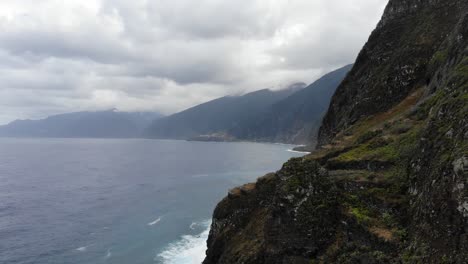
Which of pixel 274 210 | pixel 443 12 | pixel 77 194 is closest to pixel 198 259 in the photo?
pixel 274 210

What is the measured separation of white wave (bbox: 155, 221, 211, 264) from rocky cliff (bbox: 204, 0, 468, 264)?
2092cm

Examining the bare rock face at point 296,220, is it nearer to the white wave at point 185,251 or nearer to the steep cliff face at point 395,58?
the white wave at point 185,251

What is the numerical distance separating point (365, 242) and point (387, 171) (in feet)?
23.4

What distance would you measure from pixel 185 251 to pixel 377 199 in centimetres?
4707

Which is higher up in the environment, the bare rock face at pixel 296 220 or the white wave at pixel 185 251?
the bare rock face at pixel 296 220

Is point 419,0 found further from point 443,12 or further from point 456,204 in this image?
point 456,204

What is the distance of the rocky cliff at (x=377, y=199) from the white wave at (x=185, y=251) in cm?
2092

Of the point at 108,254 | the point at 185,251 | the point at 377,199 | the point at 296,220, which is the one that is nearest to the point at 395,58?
the point at 377,199

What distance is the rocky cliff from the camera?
49.9 ft

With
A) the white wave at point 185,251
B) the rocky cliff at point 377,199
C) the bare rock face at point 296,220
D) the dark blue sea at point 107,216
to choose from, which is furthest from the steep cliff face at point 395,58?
the dark blue sea at point 107,216

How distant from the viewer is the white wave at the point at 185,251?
5759 cm

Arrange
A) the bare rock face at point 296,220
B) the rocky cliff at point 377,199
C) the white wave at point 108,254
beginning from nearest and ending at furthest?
the rocky cliff at point 377,199
the bare rock face at point 296,220
the white wave at point 108,254

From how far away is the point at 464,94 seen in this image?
19.8m

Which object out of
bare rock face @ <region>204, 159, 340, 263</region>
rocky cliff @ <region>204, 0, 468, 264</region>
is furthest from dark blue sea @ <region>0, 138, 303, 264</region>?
bare rock face @ <region>204, 159, 340, 263</region>
